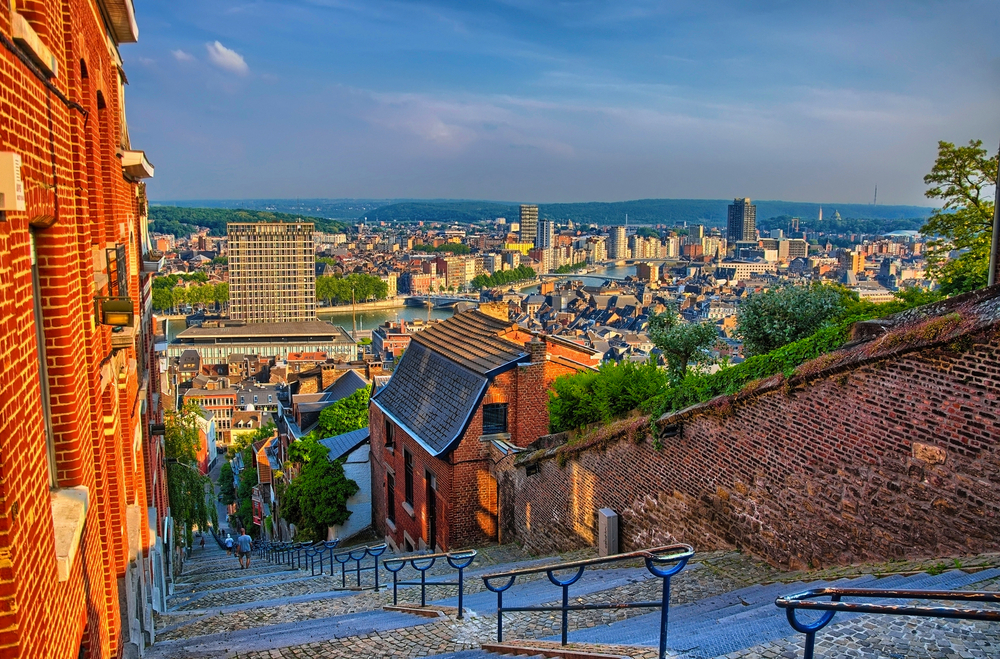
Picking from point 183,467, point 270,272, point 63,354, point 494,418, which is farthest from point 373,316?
point 63,354

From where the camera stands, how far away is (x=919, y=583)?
20.6 ft

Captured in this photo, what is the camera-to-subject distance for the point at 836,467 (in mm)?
7965

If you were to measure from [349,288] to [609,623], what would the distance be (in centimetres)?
16222

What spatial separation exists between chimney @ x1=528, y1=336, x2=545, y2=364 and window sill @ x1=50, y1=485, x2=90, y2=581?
10955mm

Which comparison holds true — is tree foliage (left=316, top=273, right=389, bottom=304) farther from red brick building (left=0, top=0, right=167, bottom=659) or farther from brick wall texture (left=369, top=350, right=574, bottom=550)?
red brick building (left=0, top=0, right=167, bottom=659)

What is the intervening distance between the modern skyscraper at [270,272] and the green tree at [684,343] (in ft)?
397

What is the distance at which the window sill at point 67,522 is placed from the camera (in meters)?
3.80

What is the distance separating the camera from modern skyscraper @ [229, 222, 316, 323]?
132 metres

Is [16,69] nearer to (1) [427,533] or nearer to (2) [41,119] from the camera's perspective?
(2) [41,119]

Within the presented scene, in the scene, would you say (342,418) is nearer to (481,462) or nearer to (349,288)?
(481,462)

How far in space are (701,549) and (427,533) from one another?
789cm

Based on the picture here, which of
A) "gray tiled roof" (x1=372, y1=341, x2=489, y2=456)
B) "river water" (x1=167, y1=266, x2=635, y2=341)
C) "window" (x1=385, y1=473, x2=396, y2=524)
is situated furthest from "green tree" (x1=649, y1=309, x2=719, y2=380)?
"river water" (x1=167, y1=266, x2=635, y2=341)

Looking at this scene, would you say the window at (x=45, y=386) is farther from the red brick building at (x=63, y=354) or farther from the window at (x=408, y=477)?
the window at (x=408, y=477)

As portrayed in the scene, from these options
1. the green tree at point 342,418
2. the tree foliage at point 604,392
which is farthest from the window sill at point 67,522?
the green tree at point 342,418
